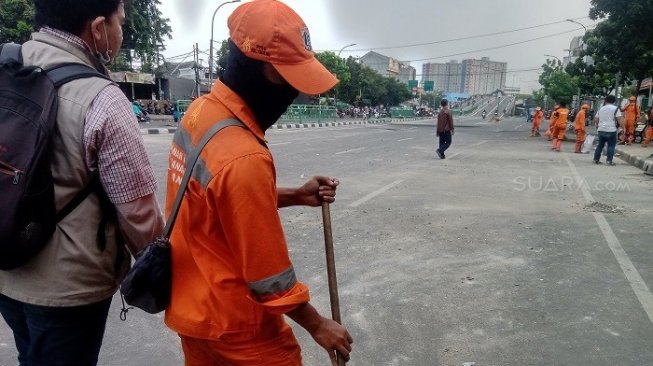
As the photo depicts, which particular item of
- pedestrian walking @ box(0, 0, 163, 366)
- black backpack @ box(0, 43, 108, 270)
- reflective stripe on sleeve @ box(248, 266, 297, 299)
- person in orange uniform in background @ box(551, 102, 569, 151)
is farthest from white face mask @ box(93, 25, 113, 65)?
person in orange uniform in background @ box(551, 102, 569, 151)

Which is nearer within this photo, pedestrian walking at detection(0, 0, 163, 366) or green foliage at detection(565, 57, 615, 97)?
pedestrian walking at detection(0, 0, 163, 366)

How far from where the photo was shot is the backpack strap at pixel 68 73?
1375mm

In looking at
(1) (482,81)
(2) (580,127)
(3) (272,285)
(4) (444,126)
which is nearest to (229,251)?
(3) (272,285)

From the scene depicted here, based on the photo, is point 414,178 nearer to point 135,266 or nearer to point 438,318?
point 438,318

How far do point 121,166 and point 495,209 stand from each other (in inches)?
218

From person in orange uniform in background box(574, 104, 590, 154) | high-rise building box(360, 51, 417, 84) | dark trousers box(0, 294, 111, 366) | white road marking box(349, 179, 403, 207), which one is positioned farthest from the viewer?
high-rise building box(360, 51, 417, 84)

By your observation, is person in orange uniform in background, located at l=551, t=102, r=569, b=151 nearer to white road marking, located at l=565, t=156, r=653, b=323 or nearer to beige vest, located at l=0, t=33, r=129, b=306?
white road marking, located at l=565, t=156, r=653, b=323

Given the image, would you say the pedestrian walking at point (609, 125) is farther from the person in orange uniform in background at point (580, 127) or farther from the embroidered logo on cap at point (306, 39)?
the embroidered logo on cap at point (306, 39)

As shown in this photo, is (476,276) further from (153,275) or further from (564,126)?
(564,126)

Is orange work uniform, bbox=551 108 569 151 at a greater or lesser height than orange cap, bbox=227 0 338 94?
lesser

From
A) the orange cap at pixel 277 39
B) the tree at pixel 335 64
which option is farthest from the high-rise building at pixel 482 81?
the orange cap at pixel 277 39

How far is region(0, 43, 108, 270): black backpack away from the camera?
1250 millimetres

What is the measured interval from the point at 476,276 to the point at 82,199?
3187mm

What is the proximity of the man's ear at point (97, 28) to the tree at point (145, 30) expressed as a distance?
2399cm
